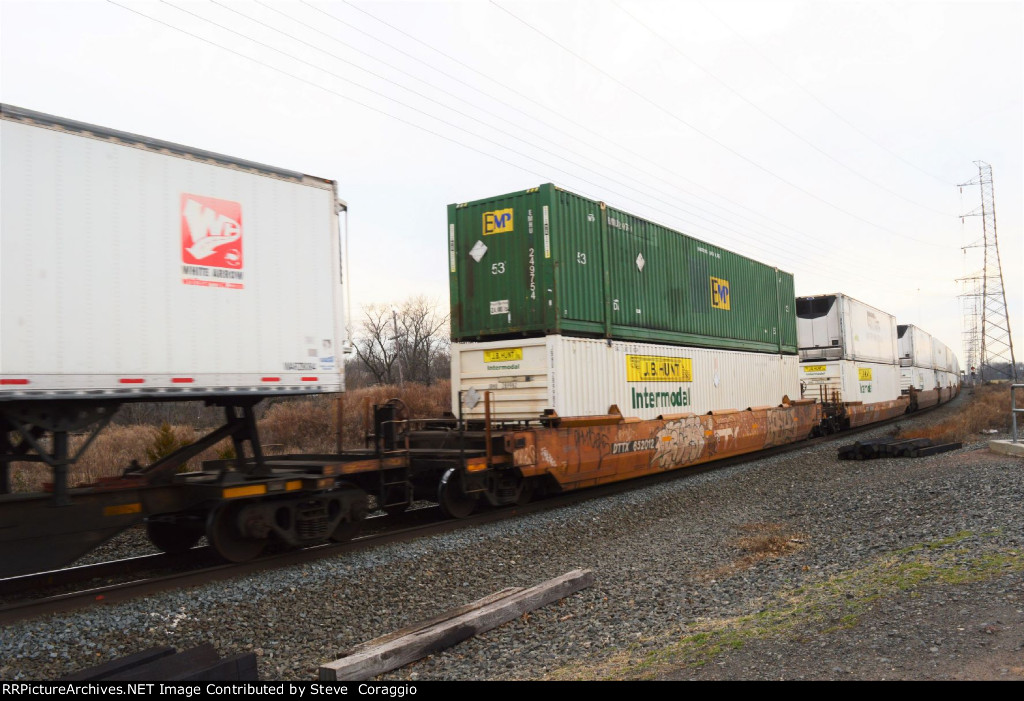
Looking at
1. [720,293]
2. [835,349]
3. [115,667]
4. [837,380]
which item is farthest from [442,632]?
[835,349]

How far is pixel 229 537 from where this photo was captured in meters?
7.34

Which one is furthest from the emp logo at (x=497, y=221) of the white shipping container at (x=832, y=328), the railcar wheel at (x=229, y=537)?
the white shipping container at (x=832, y=328)

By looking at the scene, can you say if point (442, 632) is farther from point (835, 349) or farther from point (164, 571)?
point (835, 349)

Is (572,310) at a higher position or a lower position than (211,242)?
lower

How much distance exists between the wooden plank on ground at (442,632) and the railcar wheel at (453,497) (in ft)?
12.0

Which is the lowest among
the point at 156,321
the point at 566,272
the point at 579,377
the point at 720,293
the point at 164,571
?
the point at 164,571

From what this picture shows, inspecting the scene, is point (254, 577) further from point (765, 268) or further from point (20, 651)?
point (765, 268)

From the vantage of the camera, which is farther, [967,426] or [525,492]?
[967,426]

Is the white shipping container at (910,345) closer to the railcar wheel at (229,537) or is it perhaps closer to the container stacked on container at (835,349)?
the container stacked on container at (835,349)

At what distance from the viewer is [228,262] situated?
6922 mm

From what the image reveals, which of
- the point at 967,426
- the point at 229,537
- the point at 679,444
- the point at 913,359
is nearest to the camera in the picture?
the point at 229,537

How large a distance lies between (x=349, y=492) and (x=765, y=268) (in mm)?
13636

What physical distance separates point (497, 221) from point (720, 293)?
667cm

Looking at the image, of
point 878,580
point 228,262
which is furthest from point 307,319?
point 878,580
